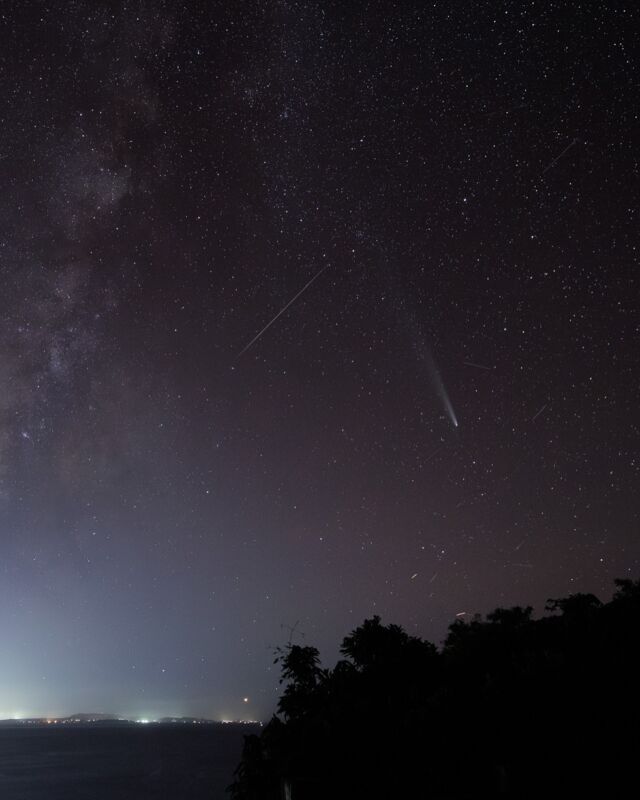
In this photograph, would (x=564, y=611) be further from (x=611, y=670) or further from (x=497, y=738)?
(x=497, y=738)

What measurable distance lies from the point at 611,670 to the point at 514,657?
2.35 metres

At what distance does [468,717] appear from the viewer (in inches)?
419

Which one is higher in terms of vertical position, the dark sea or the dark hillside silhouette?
the dark hillside silhouette

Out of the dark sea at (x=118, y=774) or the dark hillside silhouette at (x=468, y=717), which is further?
the dark sea at (x=118, y=774)

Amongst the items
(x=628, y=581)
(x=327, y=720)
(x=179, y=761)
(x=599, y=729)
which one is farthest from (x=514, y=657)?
(x=179, y=761)

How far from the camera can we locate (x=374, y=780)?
436 inches

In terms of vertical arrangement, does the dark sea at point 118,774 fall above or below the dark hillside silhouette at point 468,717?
below

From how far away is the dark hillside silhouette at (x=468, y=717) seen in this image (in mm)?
Result: 9086

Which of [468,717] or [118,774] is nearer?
[468,717]

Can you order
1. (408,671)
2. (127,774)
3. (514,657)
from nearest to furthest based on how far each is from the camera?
(514,657), (408,671), (127,774)

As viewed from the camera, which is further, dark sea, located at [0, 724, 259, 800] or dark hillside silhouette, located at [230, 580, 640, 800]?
dark sea, located at [0, 724, 259, 800]

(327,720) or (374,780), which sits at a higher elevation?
(327,720)

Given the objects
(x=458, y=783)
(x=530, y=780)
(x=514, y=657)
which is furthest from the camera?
(x=514, y=657)

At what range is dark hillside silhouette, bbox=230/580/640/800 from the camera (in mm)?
9086
